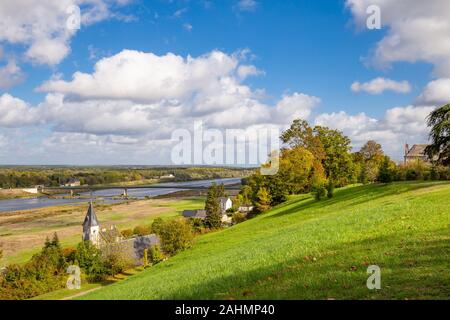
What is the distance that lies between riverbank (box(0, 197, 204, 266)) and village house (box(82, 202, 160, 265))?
7.49 meters

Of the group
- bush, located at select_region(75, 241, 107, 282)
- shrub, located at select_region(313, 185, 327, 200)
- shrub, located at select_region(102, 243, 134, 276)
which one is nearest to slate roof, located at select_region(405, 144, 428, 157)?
shrub, located at select_region(313, 185, 327, 200)

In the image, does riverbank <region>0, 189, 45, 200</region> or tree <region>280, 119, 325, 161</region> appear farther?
riverbank <region>0, 189, 45, 200</region>

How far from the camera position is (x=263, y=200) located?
193ft

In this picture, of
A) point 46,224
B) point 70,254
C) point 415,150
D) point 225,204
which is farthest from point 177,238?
point 415,150

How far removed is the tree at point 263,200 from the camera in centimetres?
5853

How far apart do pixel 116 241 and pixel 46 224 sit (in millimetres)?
47834

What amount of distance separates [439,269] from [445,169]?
35013 mm

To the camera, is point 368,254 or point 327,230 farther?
point 327,230

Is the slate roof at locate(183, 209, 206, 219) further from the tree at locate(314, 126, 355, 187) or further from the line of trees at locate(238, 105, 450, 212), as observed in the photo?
the tree at locate(314, 126, 355, 187)

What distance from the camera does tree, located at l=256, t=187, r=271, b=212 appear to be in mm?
58531

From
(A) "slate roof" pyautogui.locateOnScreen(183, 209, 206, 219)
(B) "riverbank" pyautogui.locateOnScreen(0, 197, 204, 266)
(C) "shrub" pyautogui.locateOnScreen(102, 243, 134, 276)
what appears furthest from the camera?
(A) "slate roof" pyautogui.locateOnScreen(183, 209, 206, 219)

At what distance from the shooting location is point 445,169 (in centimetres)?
3872
